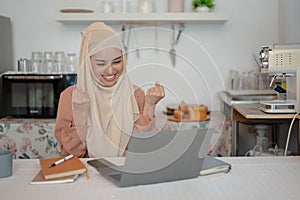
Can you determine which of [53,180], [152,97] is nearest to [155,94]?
[152,97]

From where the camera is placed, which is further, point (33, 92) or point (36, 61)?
point (36, 61)

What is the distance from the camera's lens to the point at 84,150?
1709 millimetres

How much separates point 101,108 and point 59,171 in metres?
0.52

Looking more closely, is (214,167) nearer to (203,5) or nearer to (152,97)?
(152,97)

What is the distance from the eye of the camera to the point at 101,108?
170cm

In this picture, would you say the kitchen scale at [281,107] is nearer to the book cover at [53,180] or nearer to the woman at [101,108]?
the woman at [101,108]

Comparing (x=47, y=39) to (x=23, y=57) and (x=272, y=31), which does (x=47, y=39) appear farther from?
(x=272, y=31)

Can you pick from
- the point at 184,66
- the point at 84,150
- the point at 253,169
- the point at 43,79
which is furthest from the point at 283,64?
the point at 43,79

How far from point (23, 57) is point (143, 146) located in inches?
89.4

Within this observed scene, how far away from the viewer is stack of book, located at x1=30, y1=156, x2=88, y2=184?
46.4 inches

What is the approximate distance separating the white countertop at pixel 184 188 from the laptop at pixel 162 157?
2 centimetres

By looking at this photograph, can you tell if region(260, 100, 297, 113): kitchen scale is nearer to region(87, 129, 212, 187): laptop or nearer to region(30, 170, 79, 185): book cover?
region(87, 129, 212, 187): laptop

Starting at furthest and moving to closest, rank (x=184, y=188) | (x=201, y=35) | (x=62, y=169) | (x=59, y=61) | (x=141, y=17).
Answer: (x=201, y=35) < (x=59, y=61) < (x=141, y=17) < (x=62, y=169) < (x=184, y=188)

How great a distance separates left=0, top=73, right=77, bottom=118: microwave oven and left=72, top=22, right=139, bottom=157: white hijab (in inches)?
40.4
